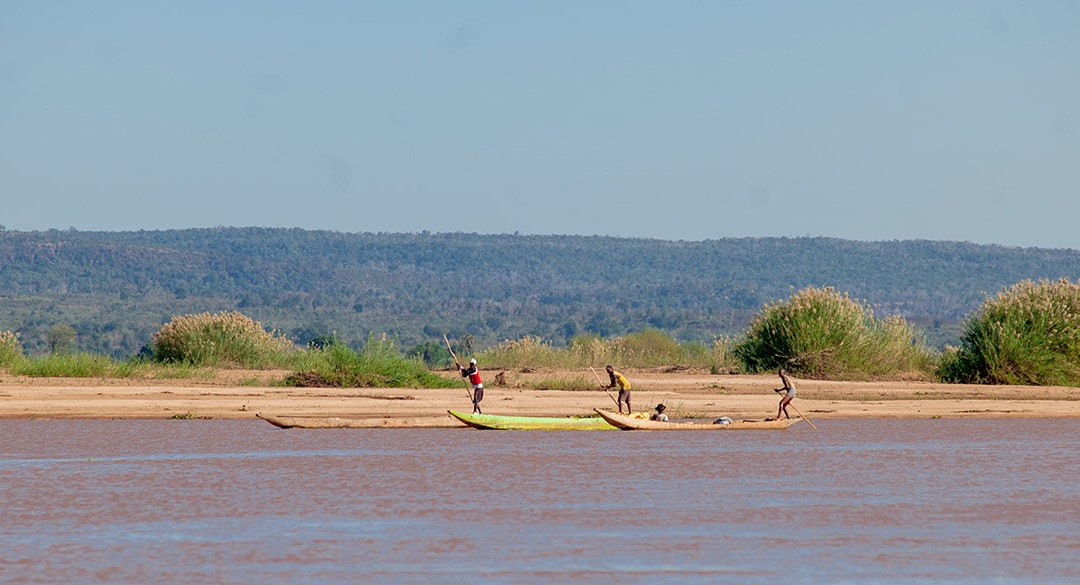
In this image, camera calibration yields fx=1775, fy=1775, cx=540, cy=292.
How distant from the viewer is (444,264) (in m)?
156

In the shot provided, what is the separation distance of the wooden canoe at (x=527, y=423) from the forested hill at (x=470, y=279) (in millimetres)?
72549

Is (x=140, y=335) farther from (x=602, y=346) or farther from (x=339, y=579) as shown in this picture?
(x=339, y=579)

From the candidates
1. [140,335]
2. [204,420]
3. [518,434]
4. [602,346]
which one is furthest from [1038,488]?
[140,335]

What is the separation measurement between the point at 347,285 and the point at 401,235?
86.3ft

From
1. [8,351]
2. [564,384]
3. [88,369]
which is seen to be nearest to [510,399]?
[564,384]

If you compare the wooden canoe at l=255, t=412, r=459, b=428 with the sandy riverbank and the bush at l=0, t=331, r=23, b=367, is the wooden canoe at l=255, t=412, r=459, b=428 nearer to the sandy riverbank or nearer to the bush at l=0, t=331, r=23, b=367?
the sandy riverbank

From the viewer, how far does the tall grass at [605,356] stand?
40.0m

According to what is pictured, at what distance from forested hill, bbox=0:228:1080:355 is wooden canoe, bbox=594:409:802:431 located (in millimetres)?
72472

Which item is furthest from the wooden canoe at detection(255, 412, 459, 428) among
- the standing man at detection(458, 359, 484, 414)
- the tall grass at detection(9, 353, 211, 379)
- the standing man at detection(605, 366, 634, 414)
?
the tall grass at detection(9, 353, 211, 379)

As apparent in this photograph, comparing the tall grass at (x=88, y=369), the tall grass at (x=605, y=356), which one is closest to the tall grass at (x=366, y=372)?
the tall grass at (x=88, y=369)

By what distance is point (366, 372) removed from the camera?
33812 millimetres

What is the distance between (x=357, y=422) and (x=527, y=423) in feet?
8.46

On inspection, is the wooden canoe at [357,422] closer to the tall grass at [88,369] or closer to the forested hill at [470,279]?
the tall grass at [88,369]

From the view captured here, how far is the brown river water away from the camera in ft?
49.8
